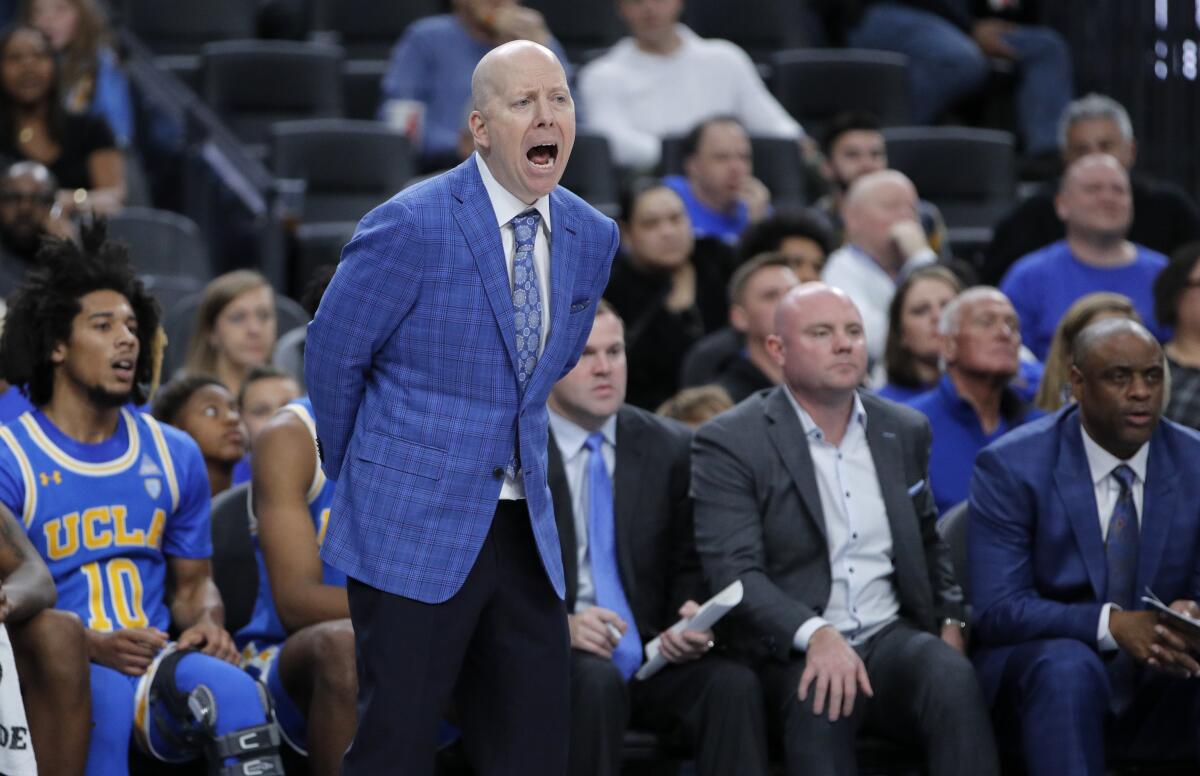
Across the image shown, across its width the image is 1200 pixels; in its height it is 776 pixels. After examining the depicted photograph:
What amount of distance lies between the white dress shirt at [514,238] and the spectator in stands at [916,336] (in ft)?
9.17

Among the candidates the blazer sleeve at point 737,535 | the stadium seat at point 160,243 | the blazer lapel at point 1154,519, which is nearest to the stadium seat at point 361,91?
the stadium seat at point 160,243

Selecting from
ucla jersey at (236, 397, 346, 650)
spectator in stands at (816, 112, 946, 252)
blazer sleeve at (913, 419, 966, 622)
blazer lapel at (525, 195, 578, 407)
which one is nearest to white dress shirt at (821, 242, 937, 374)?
spectator in stands at (816, 112, 946, 252)

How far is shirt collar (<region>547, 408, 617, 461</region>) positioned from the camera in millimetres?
4648

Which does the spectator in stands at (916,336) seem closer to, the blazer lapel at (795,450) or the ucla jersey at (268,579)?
the blazer lapel at (795,450)

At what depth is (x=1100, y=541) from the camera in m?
4.42

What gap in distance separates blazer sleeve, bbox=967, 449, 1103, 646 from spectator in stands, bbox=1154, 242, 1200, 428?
4.05 ft

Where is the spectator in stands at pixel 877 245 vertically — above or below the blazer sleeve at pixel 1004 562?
above

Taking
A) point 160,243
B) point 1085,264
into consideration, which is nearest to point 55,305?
point 160,243

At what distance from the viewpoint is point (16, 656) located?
3879 mm

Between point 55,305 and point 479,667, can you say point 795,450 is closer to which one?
point 479,667

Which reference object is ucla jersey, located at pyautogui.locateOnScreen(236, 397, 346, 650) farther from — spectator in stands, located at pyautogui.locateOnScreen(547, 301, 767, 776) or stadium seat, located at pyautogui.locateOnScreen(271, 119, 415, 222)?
stadium seat, located at pyautogui.locateOnScreen(271, 119, 415, 222)

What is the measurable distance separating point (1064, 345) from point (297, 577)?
2.50m

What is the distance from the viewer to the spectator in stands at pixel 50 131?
7.36m

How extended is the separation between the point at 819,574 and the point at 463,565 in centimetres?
150
